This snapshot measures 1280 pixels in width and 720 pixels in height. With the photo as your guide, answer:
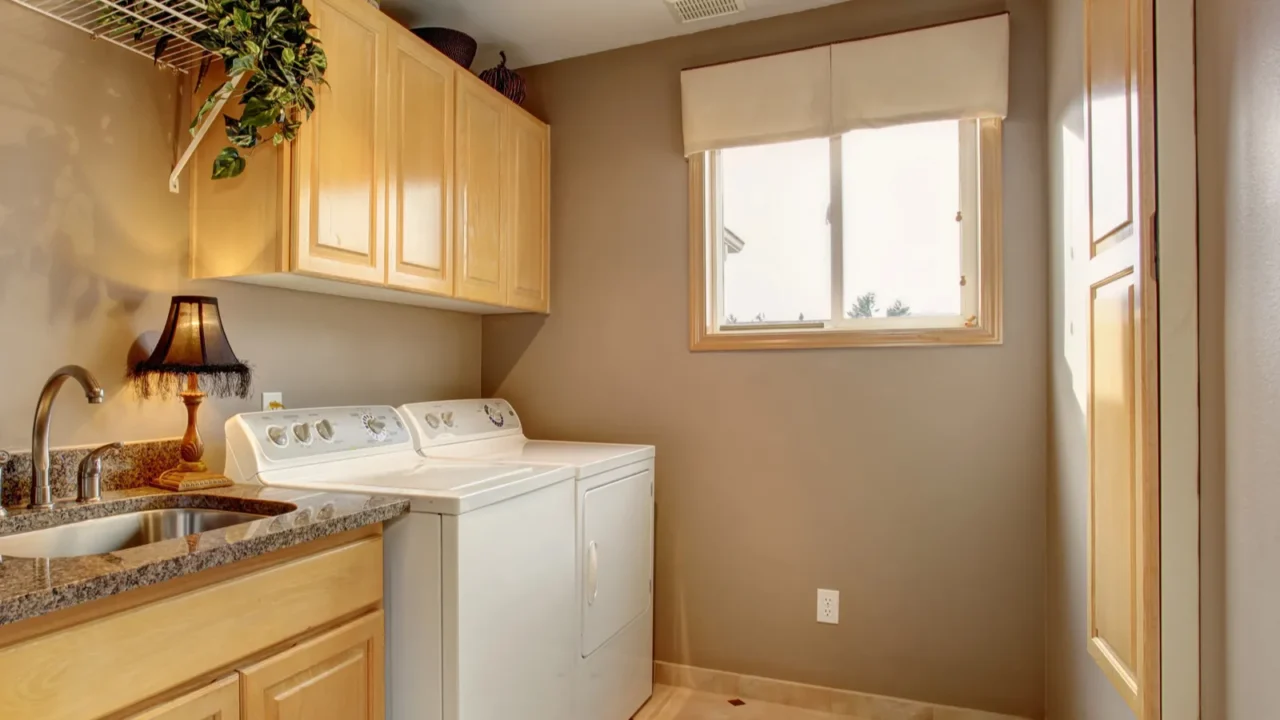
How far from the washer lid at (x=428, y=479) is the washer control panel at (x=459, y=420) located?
17 centimetres

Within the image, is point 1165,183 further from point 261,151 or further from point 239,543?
point 261,151

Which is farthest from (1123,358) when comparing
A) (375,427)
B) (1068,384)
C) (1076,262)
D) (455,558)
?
(375,427)

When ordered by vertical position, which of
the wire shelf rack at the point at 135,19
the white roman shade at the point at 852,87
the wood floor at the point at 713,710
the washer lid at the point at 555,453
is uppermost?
the white roman shade at the point at 852,87

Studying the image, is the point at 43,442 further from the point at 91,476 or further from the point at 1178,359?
the point at 1178,359

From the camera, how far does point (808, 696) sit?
2.49 metres

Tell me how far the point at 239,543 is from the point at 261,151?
1.01 metres

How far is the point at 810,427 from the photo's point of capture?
2.52 m

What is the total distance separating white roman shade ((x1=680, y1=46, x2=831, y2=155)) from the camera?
2467mm

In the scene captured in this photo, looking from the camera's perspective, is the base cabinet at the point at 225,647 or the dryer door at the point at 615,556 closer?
the base cabinet at the point at 225,647

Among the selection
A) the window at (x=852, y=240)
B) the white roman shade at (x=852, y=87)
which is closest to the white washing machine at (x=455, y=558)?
the window at (x=852, y=240)

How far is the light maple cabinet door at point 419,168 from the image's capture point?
80.2 inches

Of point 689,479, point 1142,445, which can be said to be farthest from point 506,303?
point 1142,445

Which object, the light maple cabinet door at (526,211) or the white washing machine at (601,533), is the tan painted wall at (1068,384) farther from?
the light maple cabinet door at (526,211)

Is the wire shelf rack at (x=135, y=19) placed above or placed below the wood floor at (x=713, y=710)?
above
